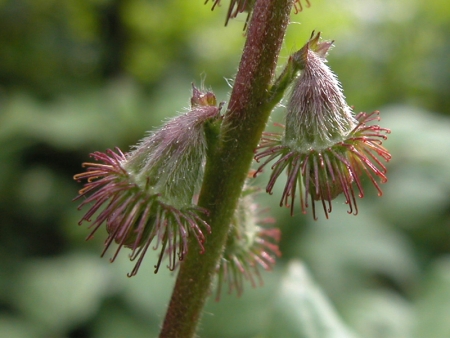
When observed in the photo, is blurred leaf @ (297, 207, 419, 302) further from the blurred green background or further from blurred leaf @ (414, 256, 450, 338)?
blurred leaf @ (414, 256, 450, 338)

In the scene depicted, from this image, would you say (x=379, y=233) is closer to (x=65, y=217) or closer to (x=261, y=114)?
(x=65, y=217)

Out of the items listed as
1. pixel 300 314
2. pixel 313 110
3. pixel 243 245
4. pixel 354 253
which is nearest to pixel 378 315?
pixel 354 253

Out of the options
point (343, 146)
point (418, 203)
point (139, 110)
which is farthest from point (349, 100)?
point (343, 146)

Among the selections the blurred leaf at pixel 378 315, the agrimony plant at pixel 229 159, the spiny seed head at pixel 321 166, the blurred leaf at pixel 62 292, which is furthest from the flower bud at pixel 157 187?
the blurred leaf at pixel 62 292

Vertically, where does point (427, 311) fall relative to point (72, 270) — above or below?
above

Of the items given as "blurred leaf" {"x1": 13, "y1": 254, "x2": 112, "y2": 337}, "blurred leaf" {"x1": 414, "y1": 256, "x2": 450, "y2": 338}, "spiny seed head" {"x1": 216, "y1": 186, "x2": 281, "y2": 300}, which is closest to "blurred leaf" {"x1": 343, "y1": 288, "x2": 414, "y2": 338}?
"blurred leaf" {"x1": 414, "y1": 256, "x2": 450, "y2": 338}

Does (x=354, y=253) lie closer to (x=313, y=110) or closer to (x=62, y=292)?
(x=62, y=292)
